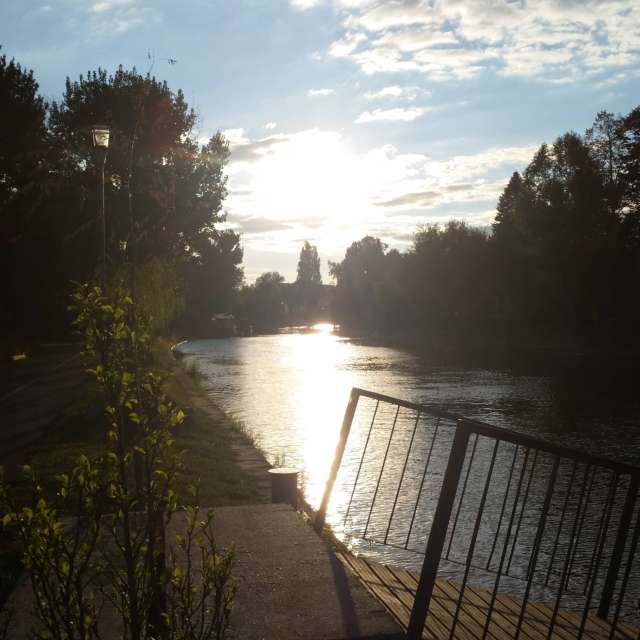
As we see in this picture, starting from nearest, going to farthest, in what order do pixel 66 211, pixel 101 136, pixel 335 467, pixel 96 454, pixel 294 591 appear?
1. pixel 294 591
2. pixel 96 454
3. pixel 335 467
4. pixel 101 136
5. pixel 66 211

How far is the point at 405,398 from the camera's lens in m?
22.3

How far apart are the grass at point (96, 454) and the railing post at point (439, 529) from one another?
1780 millimetres

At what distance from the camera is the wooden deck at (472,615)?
16.3 feet

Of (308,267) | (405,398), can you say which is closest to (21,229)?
(405,398)

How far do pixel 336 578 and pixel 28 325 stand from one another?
4146cm

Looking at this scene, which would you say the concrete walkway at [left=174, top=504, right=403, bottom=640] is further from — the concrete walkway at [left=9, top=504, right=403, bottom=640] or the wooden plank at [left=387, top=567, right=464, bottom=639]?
the wooden plank at [left=387, top=567, right=464, bottom=639]

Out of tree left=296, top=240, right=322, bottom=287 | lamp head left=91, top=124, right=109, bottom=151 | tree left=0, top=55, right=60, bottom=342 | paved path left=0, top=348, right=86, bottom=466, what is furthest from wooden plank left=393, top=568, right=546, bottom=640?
tree left=296, top=240, right=322, bottom=287

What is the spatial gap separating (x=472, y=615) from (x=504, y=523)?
4.30 metres

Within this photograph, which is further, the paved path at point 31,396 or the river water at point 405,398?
the paved path at point 31,396

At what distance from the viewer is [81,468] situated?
3.06 meters

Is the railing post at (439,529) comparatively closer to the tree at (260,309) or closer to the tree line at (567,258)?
the tree line at (567,258)

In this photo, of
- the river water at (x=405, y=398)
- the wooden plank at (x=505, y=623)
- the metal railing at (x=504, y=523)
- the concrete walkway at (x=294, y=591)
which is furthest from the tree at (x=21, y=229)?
the wooden plank at (x=505, y=623)

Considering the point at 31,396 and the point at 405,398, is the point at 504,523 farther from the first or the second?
the point at 31,396

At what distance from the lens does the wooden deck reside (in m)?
4.97
